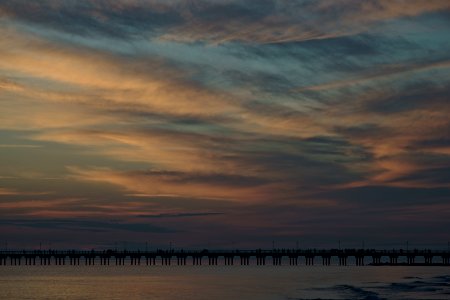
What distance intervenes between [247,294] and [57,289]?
26425 mm

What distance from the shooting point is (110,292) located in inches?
3381

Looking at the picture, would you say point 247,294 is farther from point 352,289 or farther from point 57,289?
point 57,289

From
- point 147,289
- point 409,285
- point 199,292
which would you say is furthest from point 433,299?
point 147,289

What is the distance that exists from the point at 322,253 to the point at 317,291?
81063mm

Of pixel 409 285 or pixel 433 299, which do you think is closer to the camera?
pixel 433 299

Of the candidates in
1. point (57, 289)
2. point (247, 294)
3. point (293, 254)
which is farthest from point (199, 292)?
point (293, 254)

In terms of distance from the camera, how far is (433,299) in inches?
2635

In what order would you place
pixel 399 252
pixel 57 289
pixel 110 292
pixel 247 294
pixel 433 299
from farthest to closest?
pixel 399 252
pixel 57 289
pixel 110 292
pixel 247 294
pixel 433 299

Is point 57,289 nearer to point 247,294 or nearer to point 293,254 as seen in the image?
point 247,294

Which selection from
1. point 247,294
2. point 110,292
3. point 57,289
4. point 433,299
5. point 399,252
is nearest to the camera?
point 433,299

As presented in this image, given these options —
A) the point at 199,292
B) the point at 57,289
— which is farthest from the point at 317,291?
the point at 57,289

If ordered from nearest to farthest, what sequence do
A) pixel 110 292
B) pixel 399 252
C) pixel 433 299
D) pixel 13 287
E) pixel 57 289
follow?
pixel 433 299 → pixel 110 292 → pixel 57 289 → pixel 13 287 → pixel 399 252

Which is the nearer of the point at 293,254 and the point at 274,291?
the point at 274,291

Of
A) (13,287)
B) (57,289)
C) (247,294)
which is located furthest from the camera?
(13,287)
